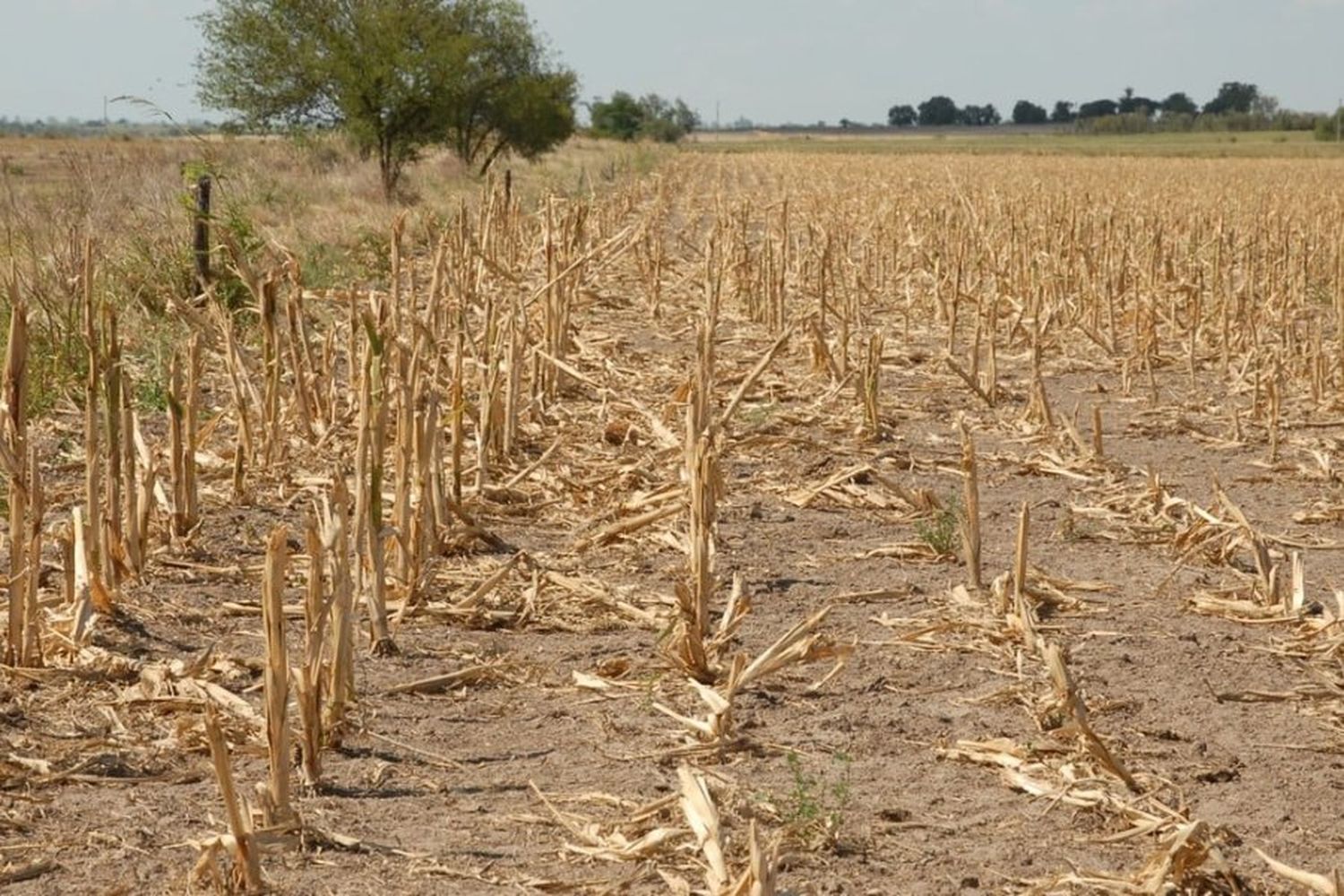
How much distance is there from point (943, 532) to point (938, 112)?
161 metres

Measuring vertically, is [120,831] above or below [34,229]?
below

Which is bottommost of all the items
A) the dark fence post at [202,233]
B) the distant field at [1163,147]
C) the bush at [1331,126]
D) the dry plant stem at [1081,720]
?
the dry plant stem at [1081,720]

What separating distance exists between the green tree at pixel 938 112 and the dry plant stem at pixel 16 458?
160147mm

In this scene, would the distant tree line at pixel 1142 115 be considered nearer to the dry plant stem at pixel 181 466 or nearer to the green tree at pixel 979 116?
the green tree at pixel 979 116

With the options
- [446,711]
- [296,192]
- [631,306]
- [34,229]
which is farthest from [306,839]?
[296,192]

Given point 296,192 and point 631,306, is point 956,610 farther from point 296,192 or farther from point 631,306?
point 296,192

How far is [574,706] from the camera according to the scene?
476cm

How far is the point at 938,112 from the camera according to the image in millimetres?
162000

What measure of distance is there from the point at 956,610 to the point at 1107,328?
7752mm

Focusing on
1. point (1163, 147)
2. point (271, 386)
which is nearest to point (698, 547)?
point (271, 386)

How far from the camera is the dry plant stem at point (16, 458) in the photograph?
15.4ft

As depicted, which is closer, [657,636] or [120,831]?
[120,831]

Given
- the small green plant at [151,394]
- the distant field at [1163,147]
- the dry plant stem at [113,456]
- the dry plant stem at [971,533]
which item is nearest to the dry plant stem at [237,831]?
the dry plant stem at [113,456]

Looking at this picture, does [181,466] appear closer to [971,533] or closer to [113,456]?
[113,456]
